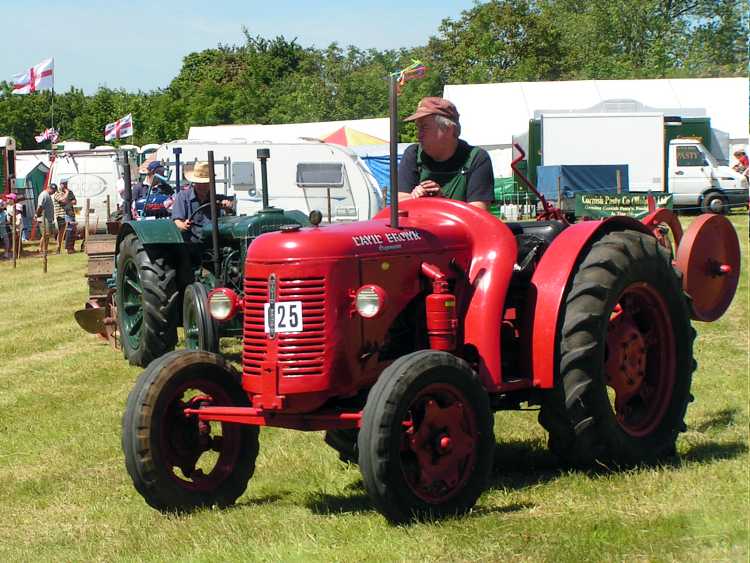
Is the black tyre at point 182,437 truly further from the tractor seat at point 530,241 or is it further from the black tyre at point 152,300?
the black tyre at point 152,300

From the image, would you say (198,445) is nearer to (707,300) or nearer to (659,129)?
(707,300)

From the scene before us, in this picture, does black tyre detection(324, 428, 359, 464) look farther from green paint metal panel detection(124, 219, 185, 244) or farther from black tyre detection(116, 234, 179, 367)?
green paint metal panel detection(124, 219, 185, 244)

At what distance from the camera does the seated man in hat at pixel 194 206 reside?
11844 millimetres

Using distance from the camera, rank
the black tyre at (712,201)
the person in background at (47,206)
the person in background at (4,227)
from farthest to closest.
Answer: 1. the black tyre at (712,201)
2. the person in background at (47,206)
3. the person in background at (4,227)

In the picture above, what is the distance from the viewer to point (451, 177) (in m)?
6.77

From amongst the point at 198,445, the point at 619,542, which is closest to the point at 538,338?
the point at 619,542

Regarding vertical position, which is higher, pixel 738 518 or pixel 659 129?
pixel 659 129

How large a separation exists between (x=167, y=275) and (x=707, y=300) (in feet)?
18.0

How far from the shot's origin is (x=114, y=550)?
5598 millimetres

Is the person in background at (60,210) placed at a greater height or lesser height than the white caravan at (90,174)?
lesser

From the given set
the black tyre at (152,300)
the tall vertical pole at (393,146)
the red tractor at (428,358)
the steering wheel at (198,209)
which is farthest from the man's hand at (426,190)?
the steering wheel at (198,209)

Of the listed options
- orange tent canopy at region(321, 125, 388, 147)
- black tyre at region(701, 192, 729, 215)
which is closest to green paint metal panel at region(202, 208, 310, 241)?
black tyre at region(701, 192, 729, 215)

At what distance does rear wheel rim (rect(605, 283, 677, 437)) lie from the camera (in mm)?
6555

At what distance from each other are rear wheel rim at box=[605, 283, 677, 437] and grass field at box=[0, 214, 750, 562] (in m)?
0.35
